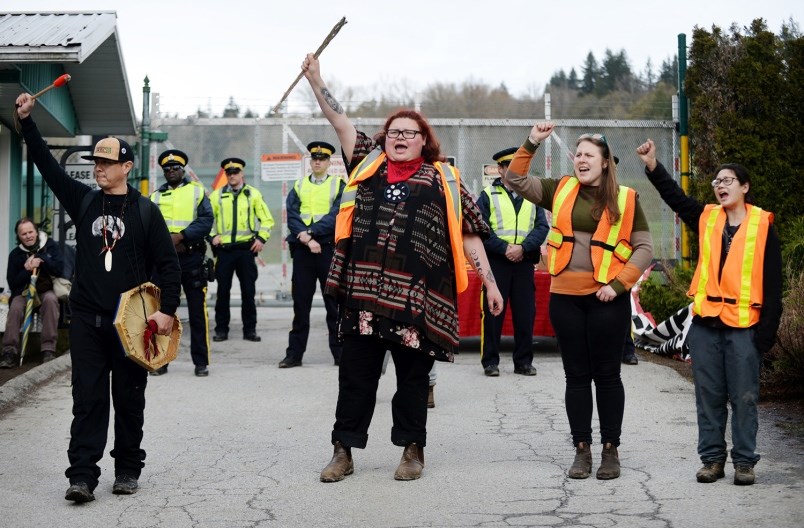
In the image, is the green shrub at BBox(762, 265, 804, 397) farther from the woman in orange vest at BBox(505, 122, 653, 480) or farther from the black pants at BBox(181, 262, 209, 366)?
the black pants at BBox(181, 262, 209, 366)

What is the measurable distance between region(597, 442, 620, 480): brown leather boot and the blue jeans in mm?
463

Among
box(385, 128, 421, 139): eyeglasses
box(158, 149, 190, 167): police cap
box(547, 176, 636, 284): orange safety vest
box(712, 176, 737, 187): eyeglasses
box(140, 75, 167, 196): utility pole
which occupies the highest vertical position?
box(140, 75, 167, 196): utility pole

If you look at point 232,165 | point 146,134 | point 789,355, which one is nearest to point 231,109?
point 146,134

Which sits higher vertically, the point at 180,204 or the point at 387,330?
the point at 180,204

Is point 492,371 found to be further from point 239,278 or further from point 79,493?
point 79,493

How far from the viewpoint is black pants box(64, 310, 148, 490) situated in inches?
252

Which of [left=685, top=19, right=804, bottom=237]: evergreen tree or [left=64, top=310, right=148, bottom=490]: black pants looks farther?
[left=685, top=19, right=804, bottom=237]: evergreen tree

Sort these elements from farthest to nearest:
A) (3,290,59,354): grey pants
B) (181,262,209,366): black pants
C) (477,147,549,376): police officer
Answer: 1. (3,290,59,354): grey pants
2. (181,262,209,366): black pants
3. (477,147,549,376): police officer

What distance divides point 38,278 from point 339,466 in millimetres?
6423

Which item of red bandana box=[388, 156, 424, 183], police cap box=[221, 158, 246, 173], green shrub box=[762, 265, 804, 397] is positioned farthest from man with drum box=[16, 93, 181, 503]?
police cap box=[221, 158, 246, 173]

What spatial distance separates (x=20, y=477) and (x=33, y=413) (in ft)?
7.83

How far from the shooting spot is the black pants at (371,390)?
6.93m

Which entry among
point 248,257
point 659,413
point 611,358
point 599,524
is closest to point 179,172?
point 248,257

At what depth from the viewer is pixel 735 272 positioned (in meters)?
6.81
